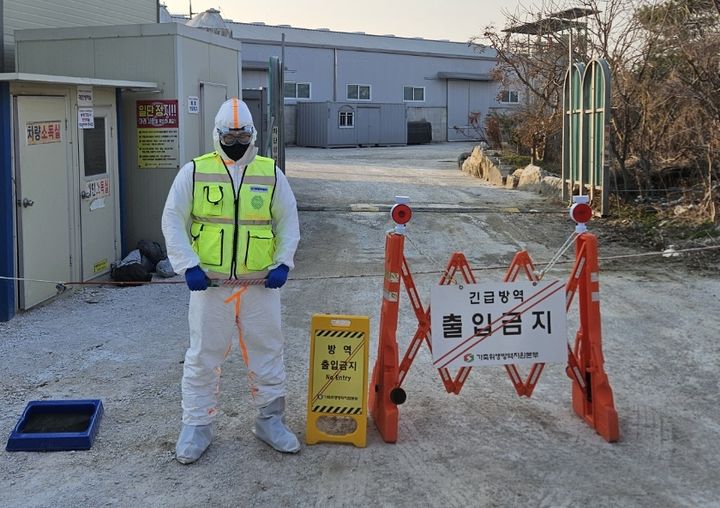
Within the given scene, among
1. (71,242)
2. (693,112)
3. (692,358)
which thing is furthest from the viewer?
(693,112)

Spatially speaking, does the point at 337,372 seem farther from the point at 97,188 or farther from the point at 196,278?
the point at 97,188

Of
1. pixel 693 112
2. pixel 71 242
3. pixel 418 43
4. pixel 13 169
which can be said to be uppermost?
pixel 418 43

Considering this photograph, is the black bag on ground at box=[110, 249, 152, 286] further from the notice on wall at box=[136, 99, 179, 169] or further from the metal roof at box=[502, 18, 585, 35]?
the metal roof at box=[502, 18, 585, 35]

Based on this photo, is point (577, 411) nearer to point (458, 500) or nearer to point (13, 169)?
point (458, 500)

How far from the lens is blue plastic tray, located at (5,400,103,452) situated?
476cm

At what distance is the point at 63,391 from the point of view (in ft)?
19.1

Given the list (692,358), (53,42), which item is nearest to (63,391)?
(692,358)

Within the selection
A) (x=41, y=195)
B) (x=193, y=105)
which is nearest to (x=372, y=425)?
(x=41, y=195)

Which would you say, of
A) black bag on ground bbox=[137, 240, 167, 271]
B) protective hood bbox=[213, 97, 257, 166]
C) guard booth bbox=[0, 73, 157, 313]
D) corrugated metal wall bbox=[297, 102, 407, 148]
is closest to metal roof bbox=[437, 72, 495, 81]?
corrugated metal wall bbox=[297, 102, 407, 148]

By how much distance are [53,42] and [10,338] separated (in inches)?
187

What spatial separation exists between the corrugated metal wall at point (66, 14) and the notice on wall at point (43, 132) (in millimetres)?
3519

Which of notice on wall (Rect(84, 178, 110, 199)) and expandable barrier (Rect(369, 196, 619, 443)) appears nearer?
expandable barrier (Rect(369, 196, 619, 443))

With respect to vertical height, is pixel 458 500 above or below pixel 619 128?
below

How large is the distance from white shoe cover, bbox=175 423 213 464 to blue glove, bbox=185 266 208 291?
84 centimetres
